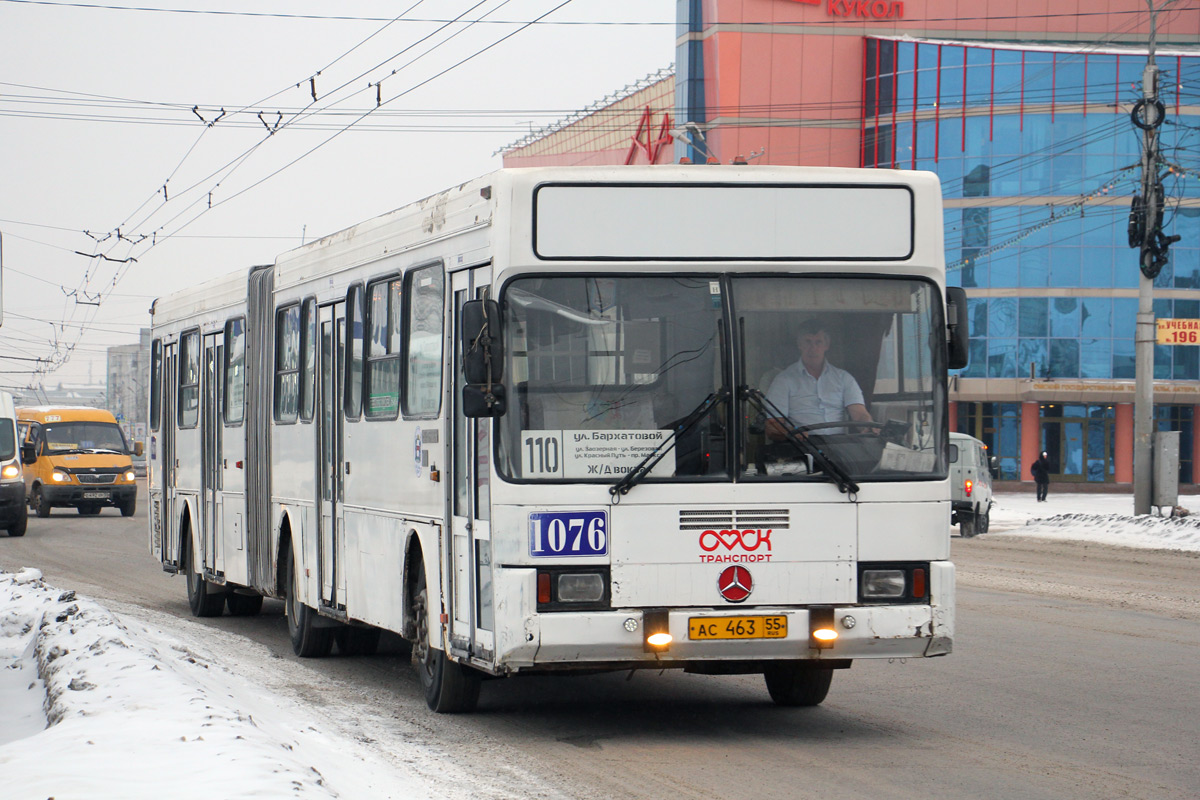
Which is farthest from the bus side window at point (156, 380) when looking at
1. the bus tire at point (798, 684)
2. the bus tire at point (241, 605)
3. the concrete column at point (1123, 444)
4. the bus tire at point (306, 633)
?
the concrete column at point (1123, 444)

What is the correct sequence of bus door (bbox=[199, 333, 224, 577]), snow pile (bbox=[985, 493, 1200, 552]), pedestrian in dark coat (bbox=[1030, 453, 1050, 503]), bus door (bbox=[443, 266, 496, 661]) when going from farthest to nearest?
pedestrian in dark coat (bbox=[1030, 453, 1050, 503])
snow pile (bbox=[985, 493, 1200, 552])
bus door (bbox=[199, 333, 224, 577])
bus door (bbox=[443, 266, 496, 661])

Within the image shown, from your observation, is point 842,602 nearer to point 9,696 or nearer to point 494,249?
point 494,249

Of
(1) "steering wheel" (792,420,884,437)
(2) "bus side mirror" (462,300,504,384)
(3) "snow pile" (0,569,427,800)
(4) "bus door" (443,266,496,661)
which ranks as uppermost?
(2) "bus side mirror" (462,300,504,384)

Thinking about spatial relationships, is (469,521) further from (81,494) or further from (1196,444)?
(1196,444)

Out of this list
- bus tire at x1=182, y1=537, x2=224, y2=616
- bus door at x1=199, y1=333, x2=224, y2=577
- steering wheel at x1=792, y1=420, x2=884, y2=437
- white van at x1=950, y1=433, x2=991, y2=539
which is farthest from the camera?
white van at x1=950, y1=433, x2=991, y2=539

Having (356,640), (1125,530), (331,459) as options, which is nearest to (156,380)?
(356,640)

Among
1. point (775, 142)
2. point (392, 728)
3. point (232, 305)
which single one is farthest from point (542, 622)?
point (775, 142)

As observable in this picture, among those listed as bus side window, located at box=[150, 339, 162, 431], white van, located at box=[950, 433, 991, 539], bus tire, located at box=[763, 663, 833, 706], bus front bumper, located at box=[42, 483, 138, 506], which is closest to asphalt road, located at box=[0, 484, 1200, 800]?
bus tire, located at box=[763, 663, 833, 706]

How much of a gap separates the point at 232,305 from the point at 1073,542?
18.7 m

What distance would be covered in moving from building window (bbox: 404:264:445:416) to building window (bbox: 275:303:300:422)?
2.81 m

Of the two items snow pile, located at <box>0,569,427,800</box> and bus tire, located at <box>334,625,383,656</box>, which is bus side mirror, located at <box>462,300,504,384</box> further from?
bus tire, located at <box>334,625,383,656</box>

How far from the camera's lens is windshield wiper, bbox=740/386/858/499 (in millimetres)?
8289

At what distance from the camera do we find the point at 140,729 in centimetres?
700

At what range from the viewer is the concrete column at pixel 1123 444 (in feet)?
205
